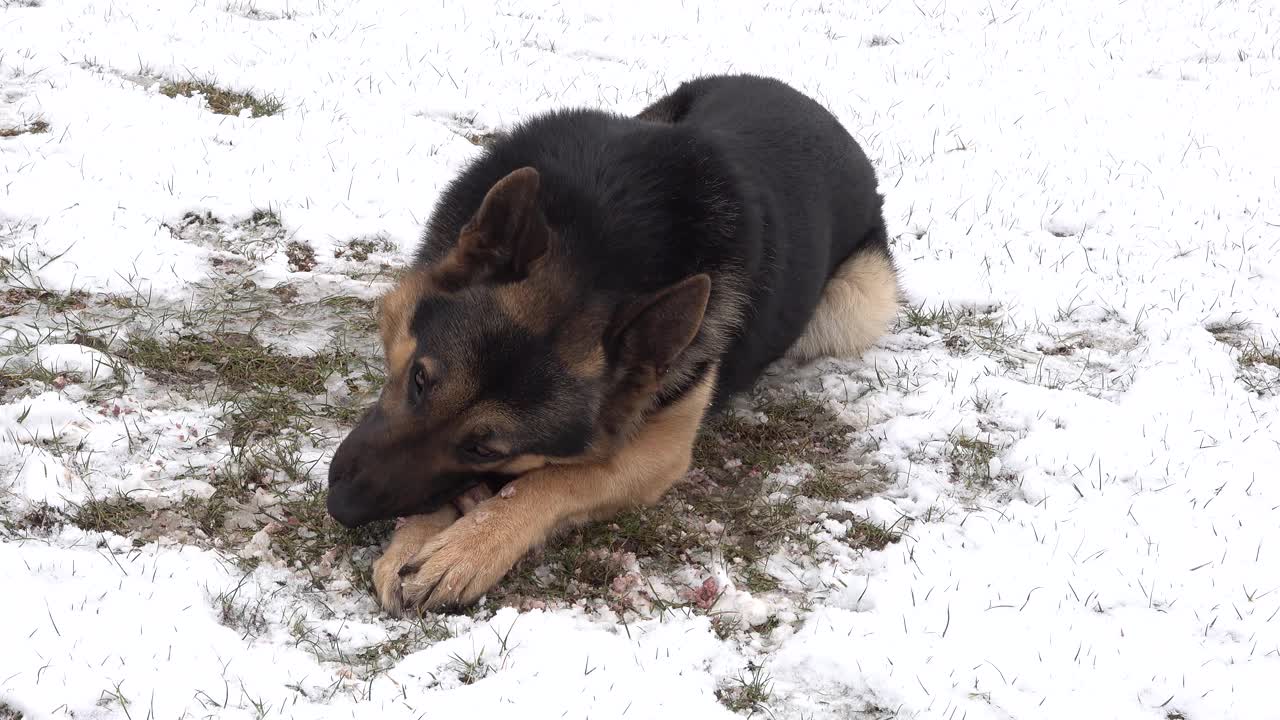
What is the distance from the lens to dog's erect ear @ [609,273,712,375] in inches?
132

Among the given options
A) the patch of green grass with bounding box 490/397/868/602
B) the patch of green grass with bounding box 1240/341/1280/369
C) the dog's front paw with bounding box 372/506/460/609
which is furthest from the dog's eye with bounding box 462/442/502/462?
the patch of green grass with bounding box 1240/341/1280/369

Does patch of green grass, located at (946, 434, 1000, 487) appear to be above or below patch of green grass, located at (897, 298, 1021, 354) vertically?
below

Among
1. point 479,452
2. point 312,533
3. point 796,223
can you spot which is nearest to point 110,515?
point 312,533

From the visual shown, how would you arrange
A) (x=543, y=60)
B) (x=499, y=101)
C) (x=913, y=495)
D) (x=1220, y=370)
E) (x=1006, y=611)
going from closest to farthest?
(x=1006, y=611) < (x=913, y=495) < (x=1220, y=370) < (x=499, y=101) < (x=543, y=60)

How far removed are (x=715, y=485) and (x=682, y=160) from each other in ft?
5.06

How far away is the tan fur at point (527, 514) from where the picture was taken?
11.7 ft

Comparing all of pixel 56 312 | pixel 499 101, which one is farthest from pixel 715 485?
pixel 499 101

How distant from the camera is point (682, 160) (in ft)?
13.6

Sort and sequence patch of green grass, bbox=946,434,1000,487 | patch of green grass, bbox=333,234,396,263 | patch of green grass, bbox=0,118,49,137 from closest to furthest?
patch of green grass, bbox=946,434,1000,487 < patch of green grass, bbox=333,234,396,263 < patch of green grass, bbox=0,118,49,137

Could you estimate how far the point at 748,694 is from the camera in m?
3.33

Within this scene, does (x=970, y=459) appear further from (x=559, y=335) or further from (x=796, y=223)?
(x=559, y=335)

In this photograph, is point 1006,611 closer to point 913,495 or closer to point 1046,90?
point 913,495

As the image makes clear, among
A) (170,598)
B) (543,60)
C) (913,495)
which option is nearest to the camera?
(170,598)

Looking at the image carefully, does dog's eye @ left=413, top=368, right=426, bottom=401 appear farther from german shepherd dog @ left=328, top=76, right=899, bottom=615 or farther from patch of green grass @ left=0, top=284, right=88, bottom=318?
A: patch of green grass @ left=0, top=284, right=88, bottom=318
